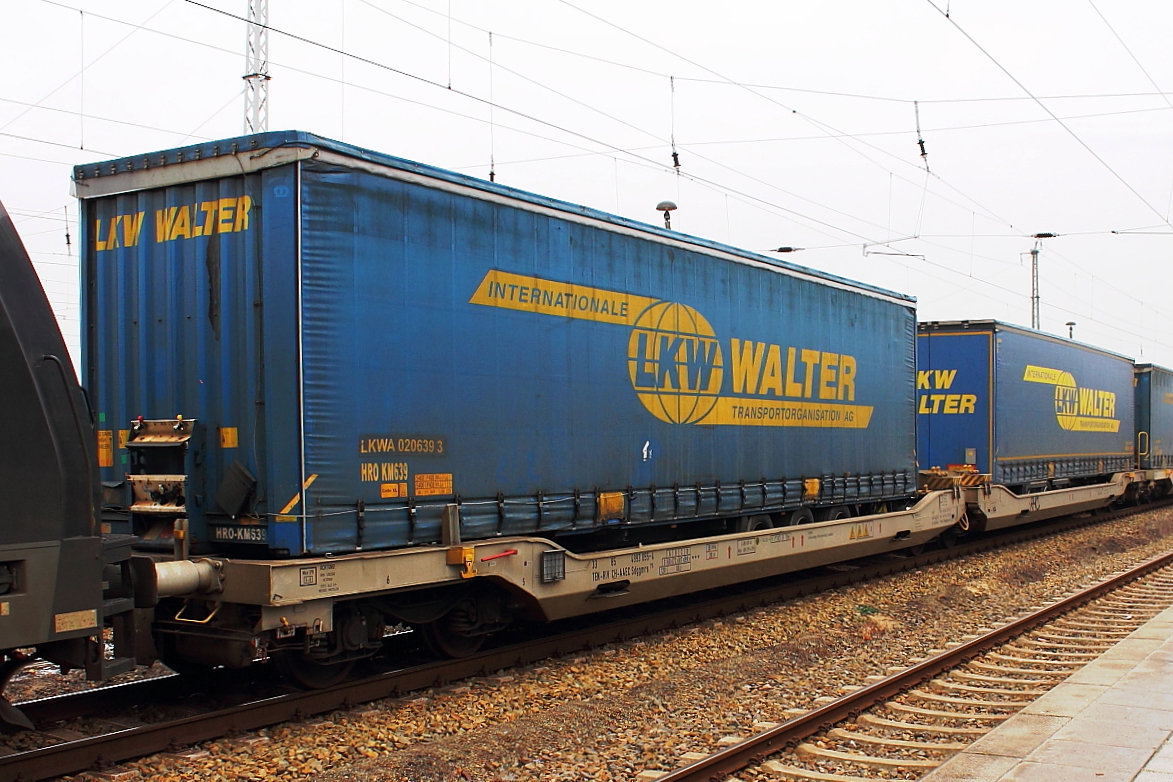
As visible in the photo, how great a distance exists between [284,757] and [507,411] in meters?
3.16

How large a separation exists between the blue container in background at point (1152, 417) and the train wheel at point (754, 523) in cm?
2043

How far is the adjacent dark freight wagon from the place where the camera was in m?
6.52

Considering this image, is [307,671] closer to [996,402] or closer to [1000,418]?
[996,402]

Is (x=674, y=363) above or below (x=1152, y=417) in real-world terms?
above

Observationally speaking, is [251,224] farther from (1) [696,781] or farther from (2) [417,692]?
(1) [696,781]

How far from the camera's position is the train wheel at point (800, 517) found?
1173cm

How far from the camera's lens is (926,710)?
7.04m

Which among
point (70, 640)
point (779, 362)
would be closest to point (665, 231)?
point (779, 362)

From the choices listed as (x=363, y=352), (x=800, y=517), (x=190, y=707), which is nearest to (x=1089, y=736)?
(x=363, y=352)

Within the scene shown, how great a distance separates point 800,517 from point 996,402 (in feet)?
23.6

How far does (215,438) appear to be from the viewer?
6.80 metres

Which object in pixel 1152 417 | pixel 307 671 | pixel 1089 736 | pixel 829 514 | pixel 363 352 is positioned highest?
pixel 363 352

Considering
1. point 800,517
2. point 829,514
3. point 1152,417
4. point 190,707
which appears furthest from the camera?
point 1152,417

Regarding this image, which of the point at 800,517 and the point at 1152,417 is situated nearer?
the point at 800,517
